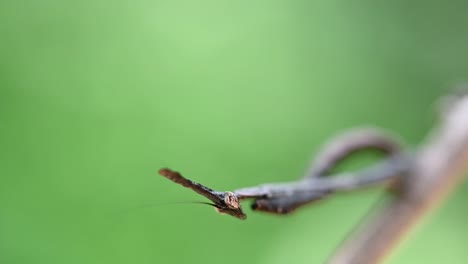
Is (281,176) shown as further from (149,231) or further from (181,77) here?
(149,231)

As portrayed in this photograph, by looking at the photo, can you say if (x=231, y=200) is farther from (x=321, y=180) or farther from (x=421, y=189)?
(x=421, y=189)

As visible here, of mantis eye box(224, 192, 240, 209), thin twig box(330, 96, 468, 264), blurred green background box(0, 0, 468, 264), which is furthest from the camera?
blurred green background box(0, 0, 468, 264)

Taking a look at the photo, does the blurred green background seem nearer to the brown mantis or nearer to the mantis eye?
the brown mantis

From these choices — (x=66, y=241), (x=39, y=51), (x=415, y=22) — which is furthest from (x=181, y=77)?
(x=415, y=22)

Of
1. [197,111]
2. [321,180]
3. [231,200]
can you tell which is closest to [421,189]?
[321,180]

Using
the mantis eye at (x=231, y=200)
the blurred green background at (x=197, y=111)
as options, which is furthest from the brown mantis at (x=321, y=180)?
the blurred green background at (x=197, y=111)

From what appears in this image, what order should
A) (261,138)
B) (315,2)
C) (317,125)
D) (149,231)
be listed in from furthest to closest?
(315,2), (317,125), (261,138), (149,231)

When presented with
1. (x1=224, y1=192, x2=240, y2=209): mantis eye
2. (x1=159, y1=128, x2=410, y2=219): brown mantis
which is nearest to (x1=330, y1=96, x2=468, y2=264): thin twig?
(x1=159, y1=128, x2=410, y2=219): brown mantis
